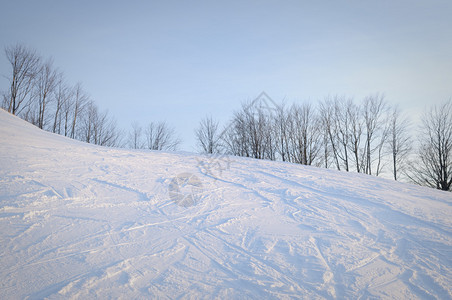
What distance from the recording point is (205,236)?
3209 mm

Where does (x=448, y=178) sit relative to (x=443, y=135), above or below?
below

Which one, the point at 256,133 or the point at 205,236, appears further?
the point at 256,133

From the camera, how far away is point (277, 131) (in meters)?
21.6

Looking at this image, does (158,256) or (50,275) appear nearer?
(50,275)

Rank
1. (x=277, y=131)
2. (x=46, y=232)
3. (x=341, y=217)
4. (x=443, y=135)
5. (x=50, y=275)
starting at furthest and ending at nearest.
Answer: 1. (x=277, y=131)
2. (x=443, y=135)
3. (x=341, y=217)
4. (x=46, y=232)
5. (x=50, y=275)

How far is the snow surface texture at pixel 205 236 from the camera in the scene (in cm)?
224

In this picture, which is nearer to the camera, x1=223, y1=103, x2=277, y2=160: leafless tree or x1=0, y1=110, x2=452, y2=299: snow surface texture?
x1=0, y1=110, x2=452, y2=299: snow surface texture

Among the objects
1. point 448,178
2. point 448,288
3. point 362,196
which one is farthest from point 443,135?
point 448,288

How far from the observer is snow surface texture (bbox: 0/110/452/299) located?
2.24 meters

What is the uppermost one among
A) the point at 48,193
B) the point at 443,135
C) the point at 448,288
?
the point at 443,135

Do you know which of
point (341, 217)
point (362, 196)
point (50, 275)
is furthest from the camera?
point (362, 196)

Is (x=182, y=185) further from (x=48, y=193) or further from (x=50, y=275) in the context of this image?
(x=50, y=275)

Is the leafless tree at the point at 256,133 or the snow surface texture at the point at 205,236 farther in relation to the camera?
the leafless tree at the point at 256,133

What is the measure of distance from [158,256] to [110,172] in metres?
3.67
